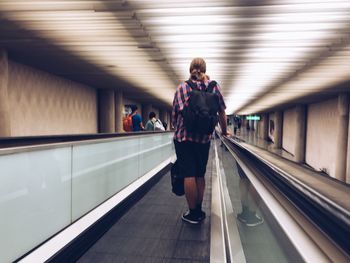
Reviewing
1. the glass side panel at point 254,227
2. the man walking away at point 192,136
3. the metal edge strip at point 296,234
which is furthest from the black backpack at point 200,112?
the metal edge strip at point 296,234

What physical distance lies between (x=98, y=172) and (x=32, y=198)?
128 centimetres

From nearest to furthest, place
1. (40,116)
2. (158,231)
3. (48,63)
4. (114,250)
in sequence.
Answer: (114,250) → (158,231) → (48,63) → (40,116)

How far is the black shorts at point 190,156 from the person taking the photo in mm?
3166

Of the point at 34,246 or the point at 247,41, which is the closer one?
the point at 34,246

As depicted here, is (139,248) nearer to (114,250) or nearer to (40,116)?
(114,250)

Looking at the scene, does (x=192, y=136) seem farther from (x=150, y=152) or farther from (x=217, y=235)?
(x=150, y=152)

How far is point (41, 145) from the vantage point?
Answer: 94.4 inches

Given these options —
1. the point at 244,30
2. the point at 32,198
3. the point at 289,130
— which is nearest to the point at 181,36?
the point at 244,30

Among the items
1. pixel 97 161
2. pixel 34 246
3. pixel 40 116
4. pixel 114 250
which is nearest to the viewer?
pixel 34 246

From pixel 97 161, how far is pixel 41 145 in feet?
3.83

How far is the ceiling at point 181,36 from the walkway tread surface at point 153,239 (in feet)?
11.3

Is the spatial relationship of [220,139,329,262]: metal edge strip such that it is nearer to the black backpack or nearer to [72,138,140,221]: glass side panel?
the black backpack

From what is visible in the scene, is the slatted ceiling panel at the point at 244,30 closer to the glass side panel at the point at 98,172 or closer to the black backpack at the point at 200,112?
the glass side panel at the point at 98,172

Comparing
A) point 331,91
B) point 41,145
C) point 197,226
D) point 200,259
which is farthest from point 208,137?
point 331,91
